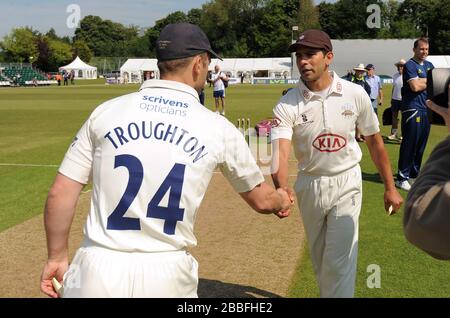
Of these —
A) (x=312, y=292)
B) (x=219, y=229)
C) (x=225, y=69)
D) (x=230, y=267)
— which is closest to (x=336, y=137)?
(x=312, y=292)

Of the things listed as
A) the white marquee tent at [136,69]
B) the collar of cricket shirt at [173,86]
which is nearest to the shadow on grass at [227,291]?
the collar of cricket shirt at [173,86]

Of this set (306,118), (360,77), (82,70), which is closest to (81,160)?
(306,118)

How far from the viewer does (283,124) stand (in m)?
4.37

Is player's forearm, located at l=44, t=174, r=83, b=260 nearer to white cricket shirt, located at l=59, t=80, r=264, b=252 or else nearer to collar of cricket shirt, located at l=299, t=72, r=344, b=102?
white cricket shirt, located at l=59, t=80, r=264, b=252

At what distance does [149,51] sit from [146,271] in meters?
117

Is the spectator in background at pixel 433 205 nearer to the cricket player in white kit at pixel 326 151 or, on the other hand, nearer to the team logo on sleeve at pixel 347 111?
the cricket player in white kit at pixel 326 151

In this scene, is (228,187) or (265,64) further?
(265,64)

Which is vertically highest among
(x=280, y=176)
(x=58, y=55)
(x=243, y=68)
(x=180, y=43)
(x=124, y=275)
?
(x=58, y=55)

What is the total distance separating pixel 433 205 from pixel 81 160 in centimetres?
176

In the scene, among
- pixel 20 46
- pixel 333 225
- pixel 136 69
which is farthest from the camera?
pixel 20 46

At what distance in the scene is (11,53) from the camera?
10000cm

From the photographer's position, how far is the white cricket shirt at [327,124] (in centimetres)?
432

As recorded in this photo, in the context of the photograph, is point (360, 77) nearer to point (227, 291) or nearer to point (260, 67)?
point (227, 291)
